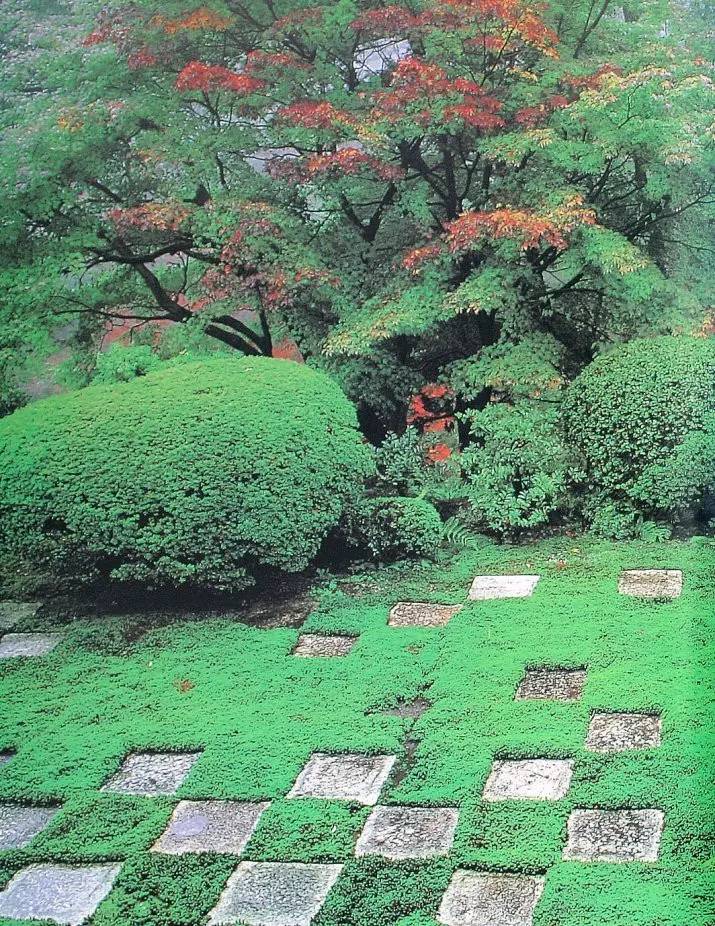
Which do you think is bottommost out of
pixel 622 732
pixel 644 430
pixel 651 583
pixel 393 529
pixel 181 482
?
pixel 651 583

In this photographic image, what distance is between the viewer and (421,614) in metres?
4.38

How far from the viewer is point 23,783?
349 centimetres

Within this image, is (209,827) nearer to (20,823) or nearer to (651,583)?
(20,823)

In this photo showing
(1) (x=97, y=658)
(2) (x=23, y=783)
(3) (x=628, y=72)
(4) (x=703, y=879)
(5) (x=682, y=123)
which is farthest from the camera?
(3) (x=628, y=72)

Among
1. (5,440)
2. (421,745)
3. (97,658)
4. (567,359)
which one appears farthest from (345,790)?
(567,359)

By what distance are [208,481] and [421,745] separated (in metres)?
1.57

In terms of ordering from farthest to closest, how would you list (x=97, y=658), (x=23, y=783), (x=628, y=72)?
(x=628, y=72) < (x=97, y=658) < (x=23, y=783)

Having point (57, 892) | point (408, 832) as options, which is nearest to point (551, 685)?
point (408, 832)

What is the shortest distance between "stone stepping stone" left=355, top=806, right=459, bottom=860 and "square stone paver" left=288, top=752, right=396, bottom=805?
0.11 metres

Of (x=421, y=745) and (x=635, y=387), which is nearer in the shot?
(x=421, y=745)

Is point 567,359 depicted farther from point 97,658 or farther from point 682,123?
point 97,658

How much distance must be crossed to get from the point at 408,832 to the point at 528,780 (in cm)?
41

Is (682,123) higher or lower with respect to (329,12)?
lower

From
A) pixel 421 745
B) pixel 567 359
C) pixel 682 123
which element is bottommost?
pixel 421 745
